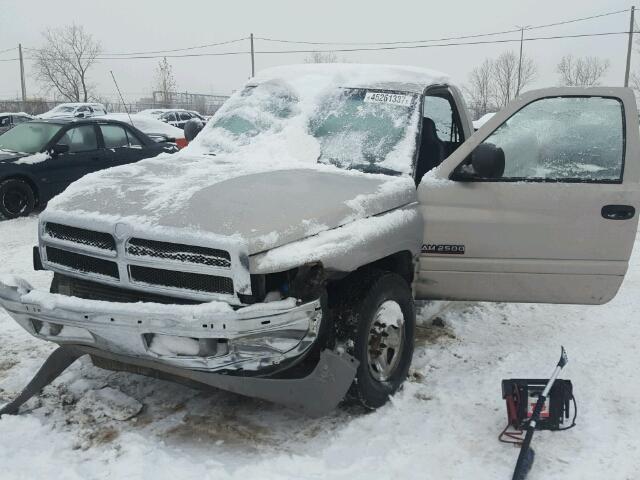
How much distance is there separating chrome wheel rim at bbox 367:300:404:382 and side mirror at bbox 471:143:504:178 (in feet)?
3.12

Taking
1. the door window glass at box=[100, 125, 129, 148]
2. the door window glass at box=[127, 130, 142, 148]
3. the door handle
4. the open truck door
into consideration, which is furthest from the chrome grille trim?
the door window glass at box=[127, 130, 142, 148]

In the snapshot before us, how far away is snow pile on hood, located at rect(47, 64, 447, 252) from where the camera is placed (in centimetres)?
311

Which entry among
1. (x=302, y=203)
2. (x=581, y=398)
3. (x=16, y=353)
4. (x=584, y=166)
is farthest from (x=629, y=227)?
(x=16, y=353)

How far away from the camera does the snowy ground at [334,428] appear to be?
3.02m

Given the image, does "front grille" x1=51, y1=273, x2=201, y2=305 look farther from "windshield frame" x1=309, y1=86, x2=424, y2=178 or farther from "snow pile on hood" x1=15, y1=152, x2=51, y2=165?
"snow pile on hood" x1=15, y1=152, x2=51, y2=165

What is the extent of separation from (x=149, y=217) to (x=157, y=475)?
122 cm

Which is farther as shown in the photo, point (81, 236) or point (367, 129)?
point (367, 129)

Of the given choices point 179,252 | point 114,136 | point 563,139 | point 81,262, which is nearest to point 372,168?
point 563,139

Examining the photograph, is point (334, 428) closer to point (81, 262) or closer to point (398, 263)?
point (398, 263)

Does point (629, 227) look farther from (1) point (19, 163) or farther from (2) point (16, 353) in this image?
(1) point (19, 163)

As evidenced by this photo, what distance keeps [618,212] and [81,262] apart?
3.16 m

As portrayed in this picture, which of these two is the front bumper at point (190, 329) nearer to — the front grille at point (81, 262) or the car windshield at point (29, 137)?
the front grille at point (81, 262)

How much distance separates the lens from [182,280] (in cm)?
298

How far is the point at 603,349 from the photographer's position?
452 cm
